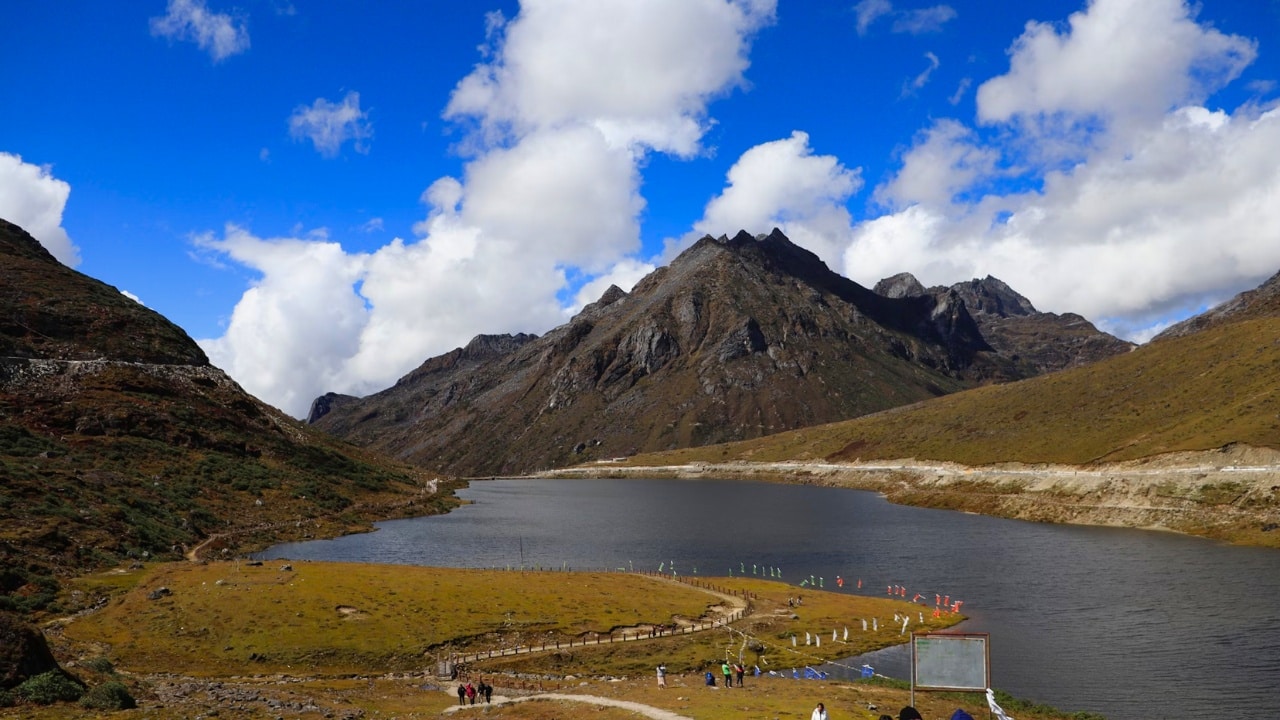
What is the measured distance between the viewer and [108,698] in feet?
111

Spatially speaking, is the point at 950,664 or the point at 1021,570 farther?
the point at 1021,570

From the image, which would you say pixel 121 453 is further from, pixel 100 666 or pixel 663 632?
pixel 663 632

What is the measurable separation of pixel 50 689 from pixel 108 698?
2310mm

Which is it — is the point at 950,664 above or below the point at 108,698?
above

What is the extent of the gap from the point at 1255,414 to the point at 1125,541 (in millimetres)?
55792

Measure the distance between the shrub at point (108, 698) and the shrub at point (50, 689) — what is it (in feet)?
1.98

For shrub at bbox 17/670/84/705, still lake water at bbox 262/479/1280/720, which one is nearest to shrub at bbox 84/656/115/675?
shrub at bbox 17/670/84/705

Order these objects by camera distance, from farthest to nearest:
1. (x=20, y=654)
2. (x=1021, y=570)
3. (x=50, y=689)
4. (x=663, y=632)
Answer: (x=1021, y=570) → (x=663, y=632) → (x=20, y=654) → (x=50, y=689)

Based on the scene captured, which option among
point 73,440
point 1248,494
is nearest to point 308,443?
point 73,440

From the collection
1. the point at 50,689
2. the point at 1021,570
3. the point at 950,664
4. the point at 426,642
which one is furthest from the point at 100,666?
the point at 1021,570

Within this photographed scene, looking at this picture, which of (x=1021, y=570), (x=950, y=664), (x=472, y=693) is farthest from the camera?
(x=1021, y=570)

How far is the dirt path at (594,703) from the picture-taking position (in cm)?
3838

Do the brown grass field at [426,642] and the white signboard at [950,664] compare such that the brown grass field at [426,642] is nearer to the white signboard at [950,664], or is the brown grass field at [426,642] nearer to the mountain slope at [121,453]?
the white signboard at [950,664]

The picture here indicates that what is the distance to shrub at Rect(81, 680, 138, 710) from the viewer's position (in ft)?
109
